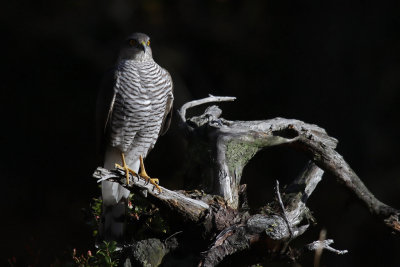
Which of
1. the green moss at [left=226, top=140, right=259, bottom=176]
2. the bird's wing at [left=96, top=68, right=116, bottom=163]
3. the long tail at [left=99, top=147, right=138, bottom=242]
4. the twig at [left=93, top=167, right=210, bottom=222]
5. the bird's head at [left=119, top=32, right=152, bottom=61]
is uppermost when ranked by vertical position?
the bird's head at [left=119, top=32, right=152, bottom=61]

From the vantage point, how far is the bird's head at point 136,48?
4.52 metres

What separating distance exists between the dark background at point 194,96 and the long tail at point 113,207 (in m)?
2.97

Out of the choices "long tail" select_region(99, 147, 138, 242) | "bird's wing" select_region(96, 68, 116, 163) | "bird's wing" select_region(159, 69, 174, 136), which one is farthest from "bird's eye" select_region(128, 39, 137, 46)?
"long tail" select_region(99, 147, 138, 242)

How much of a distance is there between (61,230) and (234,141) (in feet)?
16.9

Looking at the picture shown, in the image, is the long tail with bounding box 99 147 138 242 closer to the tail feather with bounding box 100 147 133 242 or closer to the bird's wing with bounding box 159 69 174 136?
the tail feather with bounding box 100 147 133 242

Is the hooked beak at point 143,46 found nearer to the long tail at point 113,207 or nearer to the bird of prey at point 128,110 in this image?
the bird of prey at point 128,110

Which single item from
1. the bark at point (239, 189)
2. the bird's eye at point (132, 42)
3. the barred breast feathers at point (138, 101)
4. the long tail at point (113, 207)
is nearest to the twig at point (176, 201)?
the bark at point (239, 189)

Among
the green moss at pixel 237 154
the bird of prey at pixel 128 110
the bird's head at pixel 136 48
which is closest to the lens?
the green moss at pixel 237 154

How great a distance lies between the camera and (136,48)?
4543mm

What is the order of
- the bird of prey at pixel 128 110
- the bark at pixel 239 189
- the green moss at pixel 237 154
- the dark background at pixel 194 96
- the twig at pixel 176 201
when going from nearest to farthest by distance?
the bark at pixel 239 189
the twig at pixel 176 201
the green moss at pixel 237 154
the bird of prey at pixel 128 110
the dark background at pixel 194 96

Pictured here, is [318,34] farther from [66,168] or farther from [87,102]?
[66,168]

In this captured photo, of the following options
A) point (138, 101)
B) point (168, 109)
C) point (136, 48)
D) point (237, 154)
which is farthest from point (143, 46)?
point (237, 154)

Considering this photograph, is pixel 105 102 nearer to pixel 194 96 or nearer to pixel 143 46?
pixel 143 46

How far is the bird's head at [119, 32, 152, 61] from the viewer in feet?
14.8
